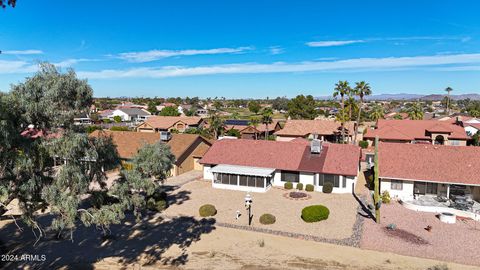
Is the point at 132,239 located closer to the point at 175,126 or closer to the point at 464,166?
the point at 464,166

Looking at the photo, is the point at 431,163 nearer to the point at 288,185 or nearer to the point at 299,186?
the point at 299,186

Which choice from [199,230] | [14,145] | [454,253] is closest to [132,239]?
[199,230]

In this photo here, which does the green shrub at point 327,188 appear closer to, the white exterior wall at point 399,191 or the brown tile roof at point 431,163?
the white exterior wall at point 399,191

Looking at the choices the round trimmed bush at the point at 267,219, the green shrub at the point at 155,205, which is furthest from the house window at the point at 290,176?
the green shrub at the point at 155,205

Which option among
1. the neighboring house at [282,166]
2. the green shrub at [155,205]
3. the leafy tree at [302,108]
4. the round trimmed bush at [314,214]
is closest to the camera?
the round trimmed bush at [314,214]

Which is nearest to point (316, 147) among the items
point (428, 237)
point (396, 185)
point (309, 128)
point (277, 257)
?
point (396, 185)

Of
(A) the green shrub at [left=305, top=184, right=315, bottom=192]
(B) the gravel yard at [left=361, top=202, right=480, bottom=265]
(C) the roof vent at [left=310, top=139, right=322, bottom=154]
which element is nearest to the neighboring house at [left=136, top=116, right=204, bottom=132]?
(C) the roof vent at [left=310, top=139, right=322, bottom=154]
